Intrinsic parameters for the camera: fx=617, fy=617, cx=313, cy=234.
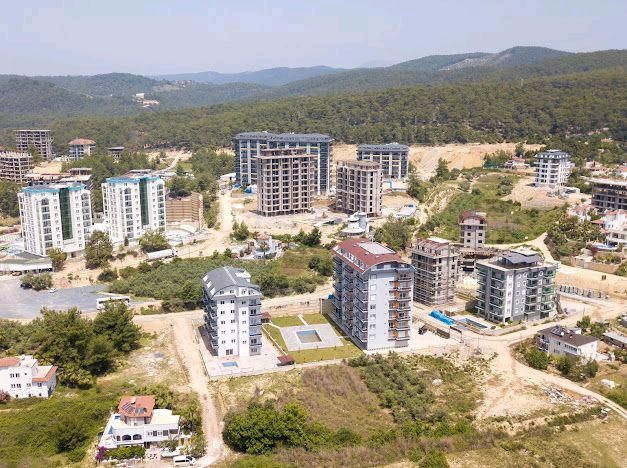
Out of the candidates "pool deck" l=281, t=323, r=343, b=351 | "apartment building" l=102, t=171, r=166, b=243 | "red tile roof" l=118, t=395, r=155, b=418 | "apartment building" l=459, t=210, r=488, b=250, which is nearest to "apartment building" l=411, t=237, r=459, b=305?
"pool deck" l=281, t=323, r=343, b=351

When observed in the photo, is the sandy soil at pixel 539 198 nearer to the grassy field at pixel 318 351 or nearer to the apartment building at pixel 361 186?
the apartment building at pixel 361 186

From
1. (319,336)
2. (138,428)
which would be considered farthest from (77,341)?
(319,336)

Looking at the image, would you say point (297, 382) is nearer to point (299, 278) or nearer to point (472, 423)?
point (472, 423)

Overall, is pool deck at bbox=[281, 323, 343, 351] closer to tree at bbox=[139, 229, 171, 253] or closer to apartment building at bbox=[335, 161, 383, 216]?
tree at bbox=[139, 229, 171, 253]

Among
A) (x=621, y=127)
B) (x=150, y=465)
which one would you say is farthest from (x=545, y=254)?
(x=621, y=127)

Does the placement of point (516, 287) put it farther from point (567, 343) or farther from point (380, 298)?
point (380, 298)

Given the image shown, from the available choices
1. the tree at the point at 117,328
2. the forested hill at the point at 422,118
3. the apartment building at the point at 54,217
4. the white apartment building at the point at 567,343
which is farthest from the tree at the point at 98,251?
the forested hill at the point at 422,118
